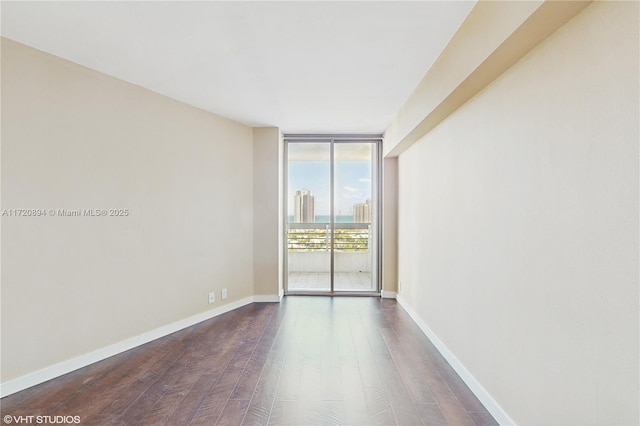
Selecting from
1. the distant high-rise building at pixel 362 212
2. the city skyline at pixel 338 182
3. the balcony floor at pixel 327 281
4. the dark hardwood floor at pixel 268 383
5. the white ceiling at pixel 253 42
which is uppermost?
the white ceiling at pixel 253 42

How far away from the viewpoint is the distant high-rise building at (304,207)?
202 inches

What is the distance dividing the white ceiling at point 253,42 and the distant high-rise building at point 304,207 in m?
1.97

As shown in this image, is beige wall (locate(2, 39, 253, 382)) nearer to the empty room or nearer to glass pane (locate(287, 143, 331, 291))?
the empty room

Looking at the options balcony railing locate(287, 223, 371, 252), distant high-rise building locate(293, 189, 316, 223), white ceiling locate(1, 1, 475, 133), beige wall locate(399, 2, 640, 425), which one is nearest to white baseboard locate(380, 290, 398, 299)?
balcony railing locate(287, 223, 371, 252)

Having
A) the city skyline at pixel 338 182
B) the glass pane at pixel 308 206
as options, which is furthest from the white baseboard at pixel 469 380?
the city skyline at pixel 338 182

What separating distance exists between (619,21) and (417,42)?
128 cm

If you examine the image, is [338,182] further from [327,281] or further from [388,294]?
[388,294]

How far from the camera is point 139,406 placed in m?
2.13

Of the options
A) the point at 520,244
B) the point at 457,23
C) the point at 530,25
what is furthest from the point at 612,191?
the point at 457,23

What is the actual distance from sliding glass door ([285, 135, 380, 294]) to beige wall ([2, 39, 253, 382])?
1.37 meters

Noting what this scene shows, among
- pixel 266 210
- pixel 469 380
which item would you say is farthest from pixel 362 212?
pixel 469 380

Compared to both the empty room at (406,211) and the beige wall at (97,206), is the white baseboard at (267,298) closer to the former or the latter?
the empty room at (406,211)

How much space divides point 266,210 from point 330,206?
1098 millimetres

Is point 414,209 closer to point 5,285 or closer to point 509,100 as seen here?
point 509,100
